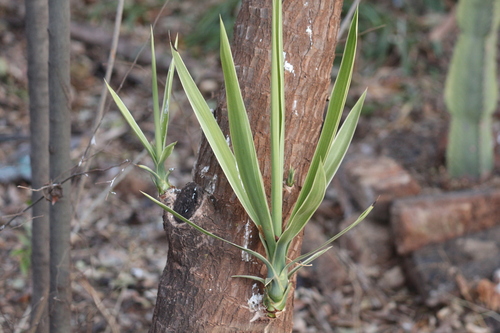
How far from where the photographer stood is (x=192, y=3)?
193 inches

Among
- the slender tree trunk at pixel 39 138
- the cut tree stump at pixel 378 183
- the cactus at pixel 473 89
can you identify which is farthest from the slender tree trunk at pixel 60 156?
the cactus at pixel 473 89

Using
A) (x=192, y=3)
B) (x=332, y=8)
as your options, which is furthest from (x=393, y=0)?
(x=332, y=8)

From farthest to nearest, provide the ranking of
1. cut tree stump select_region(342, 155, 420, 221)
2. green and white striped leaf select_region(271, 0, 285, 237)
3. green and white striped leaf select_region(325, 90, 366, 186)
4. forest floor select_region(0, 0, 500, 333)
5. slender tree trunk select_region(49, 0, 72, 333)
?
1. cut tree stump select_region(342, 155, 420, 221)
2. forest floor select_region(0, 0, 500, 333)
3. slender tree trunk select_region(49, 0, 72, 333)
4. green and white striped leaf select_region(325, 90, 366, 186)
5. green and white striped leaf select_region(271, 0, 285, 237)

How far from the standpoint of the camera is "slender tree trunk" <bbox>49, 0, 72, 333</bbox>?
3.87 feet

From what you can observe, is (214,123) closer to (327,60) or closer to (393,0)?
(327,60)

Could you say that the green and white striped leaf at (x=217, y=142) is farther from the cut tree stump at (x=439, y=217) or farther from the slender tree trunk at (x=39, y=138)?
the cut tree stump at (x=439, y=217)

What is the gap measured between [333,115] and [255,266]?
27 centimetres

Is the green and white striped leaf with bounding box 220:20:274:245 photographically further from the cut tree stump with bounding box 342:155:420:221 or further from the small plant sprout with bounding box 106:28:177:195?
the cut tree stump with bounding box 342:155:420:221

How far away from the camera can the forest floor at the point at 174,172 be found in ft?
6.22

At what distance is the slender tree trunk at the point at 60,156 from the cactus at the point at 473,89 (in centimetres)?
209

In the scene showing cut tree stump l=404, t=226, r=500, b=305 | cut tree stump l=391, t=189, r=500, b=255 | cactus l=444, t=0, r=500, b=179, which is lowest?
cut tree stump l=404, t=226, r=500, b=305

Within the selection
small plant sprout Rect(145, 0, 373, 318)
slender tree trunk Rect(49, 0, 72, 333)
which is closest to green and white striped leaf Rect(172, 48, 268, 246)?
small plant sprout Rect(145, 0, 373, 318)

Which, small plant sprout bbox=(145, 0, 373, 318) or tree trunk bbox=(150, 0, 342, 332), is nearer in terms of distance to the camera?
Answer: small plant sprout bbox=(145, 0, 373, 318)

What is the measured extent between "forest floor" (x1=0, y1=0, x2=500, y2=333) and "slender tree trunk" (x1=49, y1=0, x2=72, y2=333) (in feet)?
0.19
